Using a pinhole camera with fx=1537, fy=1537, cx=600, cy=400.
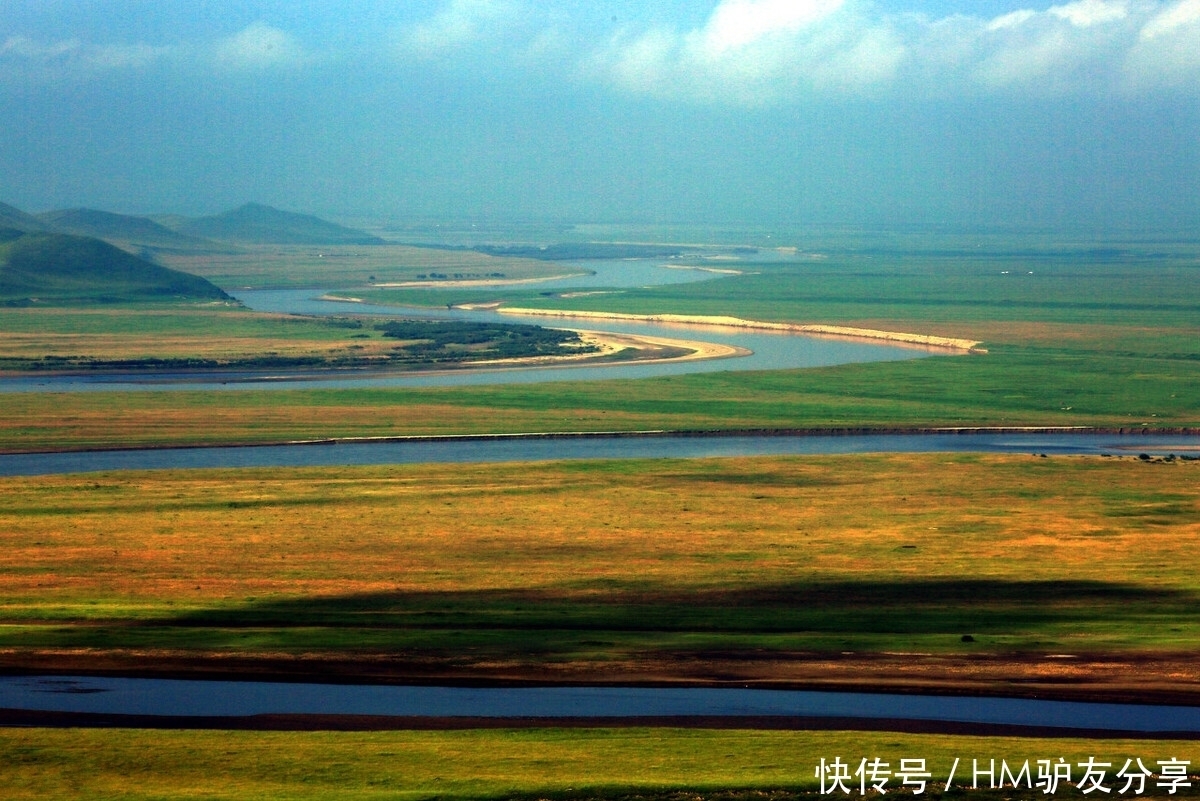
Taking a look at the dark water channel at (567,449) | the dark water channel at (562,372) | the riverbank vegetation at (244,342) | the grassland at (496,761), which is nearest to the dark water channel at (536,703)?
the grassland at (496,761)

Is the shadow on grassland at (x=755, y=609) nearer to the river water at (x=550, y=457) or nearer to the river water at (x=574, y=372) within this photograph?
the river water at (x=550, y=457)

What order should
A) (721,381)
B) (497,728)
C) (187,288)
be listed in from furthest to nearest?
(187,288)
(721,381)
(497,728)

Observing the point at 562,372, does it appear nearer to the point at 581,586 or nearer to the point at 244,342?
the point at 244,342

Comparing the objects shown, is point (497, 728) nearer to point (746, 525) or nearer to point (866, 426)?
point (746, 525)

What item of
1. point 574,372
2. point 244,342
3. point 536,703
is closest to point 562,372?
point 574,372

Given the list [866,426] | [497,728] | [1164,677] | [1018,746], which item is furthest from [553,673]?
[866,426]

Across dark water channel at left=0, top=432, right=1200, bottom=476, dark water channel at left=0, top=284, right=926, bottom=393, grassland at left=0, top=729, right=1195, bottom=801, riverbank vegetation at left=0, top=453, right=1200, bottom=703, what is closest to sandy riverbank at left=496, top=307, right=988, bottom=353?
dark water channel at left=0, top=284, right=926, bottom=393
